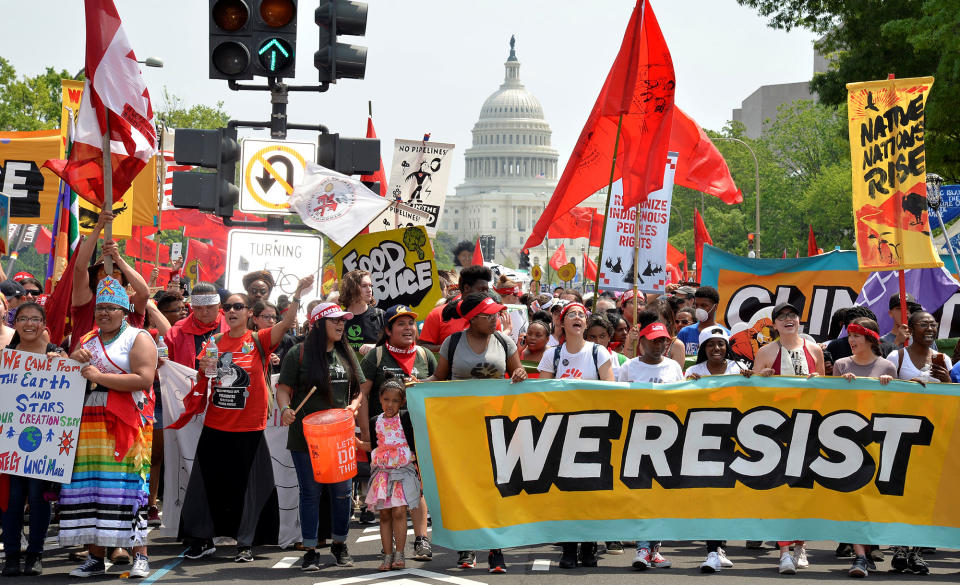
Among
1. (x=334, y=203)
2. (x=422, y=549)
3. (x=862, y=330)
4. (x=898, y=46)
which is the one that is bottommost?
(x=422, y=549)

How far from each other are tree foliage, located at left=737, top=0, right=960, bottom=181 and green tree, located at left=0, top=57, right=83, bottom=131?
2277cm

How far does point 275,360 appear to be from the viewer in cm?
1066

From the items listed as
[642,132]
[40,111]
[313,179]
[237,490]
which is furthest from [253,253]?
[40,111]

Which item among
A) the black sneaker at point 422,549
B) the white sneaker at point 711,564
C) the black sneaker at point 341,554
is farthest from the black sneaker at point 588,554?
the black sneaker at point 341,554

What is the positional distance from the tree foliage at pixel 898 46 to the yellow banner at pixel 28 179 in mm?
12665

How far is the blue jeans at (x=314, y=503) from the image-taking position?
9.01 m

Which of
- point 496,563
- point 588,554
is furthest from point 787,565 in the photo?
point 496,563

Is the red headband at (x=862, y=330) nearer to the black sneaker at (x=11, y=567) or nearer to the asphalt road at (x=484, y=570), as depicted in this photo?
the asphalt road at (x=484, y=570)

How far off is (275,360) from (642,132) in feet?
11.4

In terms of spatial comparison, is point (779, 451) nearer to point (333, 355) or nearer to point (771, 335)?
point (333, 355)

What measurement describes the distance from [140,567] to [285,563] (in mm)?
1014

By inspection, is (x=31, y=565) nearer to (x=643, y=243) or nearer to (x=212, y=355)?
(x=212, y=355)

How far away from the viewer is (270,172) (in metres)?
11.6

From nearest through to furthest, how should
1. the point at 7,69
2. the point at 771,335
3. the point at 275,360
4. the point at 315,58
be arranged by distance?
the point at 275,360
the point at 315,58
the point at 771,335
the point at 7,69
